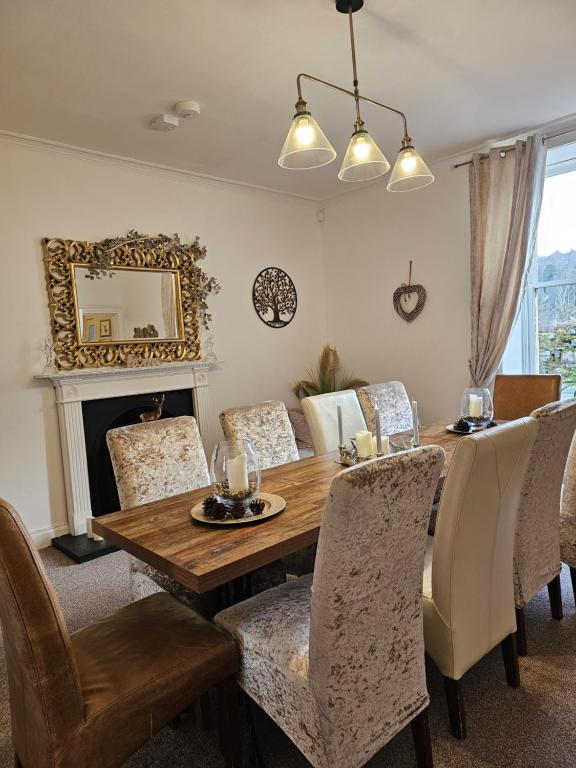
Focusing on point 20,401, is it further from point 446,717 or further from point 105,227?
point 446,717

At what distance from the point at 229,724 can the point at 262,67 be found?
2806mm

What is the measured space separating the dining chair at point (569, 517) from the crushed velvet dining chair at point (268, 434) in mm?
1087

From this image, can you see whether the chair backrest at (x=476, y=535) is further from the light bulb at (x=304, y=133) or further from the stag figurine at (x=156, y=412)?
the stag figurine at (x=156, y=412)

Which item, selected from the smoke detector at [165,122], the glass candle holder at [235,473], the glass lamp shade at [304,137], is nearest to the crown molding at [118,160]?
the smoke detector at [165,122]

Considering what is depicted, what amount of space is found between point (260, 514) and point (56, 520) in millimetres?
2432

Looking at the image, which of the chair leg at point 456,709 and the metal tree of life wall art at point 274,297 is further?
the metal tree of life wall art at point 274,297

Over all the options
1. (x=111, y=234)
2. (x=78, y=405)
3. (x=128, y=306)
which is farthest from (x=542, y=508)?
(x=111, y=234)

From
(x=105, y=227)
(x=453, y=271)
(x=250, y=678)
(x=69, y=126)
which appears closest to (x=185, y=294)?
(x=105, y=227)

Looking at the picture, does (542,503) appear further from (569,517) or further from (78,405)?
(78,405)

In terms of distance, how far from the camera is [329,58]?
2586 millimetres

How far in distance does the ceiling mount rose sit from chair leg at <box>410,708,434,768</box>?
2590 millimetres

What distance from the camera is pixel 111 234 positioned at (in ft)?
12.3

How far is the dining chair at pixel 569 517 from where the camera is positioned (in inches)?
86.4

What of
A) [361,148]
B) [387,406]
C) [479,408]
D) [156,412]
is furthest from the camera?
[156,412]
